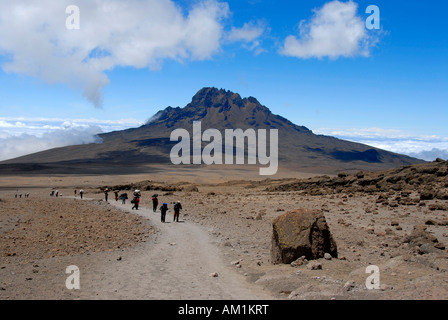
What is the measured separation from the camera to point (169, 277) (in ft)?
29.0

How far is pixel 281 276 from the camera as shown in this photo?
845 cm

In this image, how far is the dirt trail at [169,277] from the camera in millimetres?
7461

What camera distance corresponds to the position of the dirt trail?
294 inches

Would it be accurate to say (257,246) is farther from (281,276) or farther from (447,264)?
(447,264)
